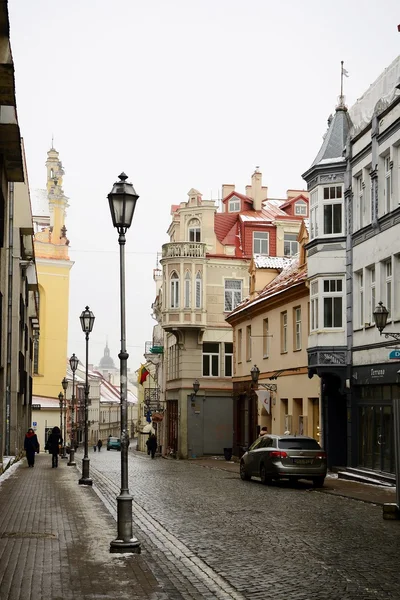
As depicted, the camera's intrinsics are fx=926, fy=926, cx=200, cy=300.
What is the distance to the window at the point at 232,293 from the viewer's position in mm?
56875

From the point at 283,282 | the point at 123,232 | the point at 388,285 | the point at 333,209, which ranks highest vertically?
the point at 333,209

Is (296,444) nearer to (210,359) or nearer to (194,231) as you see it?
(210,359)

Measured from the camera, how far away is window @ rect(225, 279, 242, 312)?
5688cm

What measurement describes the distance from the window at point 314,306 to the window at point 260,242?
27428 mm

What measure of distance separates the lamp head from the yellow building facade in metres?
A: 66.5

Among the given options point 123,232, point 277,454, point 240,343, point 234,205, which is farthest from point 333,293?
point 234,205

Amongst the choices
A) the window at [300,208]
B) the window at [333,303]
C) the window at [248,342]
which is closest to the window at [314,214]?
the window at [333,303]

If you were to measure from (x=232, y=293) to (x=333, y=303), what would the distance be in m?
26.6

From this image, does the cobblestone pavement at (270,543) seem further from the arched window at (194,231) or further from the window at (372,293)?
the arched window at (194,231)

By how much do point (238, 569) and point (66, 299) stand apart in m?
70.7

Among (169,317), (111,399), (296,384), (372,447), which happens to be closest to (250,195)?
(169,317)

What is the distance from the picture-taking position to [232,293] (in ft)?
188

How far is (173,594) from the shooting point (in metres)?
9.27

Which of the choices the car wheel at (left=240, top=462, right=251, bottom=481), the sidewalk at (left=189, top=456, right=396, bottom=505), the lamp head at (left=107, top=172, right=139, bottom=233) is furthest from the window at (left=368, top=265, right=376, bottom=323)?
the lamp head at (left=107, top=172, right=139, bottom=233)
